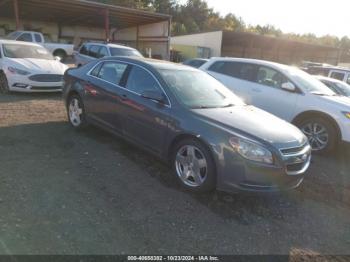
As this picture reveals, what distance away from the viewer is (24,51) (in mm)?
10109

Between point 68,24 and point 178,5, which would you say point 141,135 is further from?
point 178,5

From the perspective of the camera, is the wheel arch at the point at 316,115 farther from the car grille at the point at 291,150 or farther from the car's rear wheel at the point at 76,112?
the car's rear wheel at the point at 76,112

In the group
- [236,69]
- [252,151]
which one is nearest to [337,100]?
[236,69]

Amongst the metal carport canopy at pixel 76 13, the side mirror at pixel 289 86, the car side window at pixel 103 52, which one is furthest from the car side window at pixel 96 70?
the metal carport canopy at pixel 76 13

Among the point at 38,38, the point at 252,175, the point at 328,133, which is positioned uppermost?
the point at 38,38

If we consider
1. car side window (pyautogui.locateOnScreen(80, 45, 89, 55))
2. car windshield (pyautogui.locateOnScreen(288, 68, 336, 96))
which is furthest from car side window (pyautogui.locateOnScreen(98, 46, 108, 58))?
car windshield (pyautogui.locateOnScreen(288, 68, 336, 96))

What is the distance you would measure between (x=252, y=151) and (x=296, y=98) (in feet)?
12.7

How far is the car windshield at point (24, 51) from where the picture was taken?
9.74 meters

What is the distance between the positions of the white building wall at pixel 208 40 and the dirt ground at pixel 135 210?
28.2 metres

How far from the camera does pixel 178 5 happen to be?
61.9m

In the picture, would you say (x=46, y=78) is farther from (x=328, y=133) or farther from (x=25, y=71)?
(x=328, y=133)

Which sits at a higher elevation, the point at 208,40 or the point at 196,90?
the point at 208,40

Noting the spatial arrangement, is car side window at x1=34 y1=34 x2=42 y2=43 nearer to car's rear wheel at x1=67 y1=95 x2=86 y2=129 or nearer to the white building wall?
car's rear wheel at x1=67 y1=95 x2=86 y2=129

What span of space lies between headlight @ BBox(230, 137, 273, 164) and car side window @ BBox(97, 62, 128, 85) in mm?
2474
